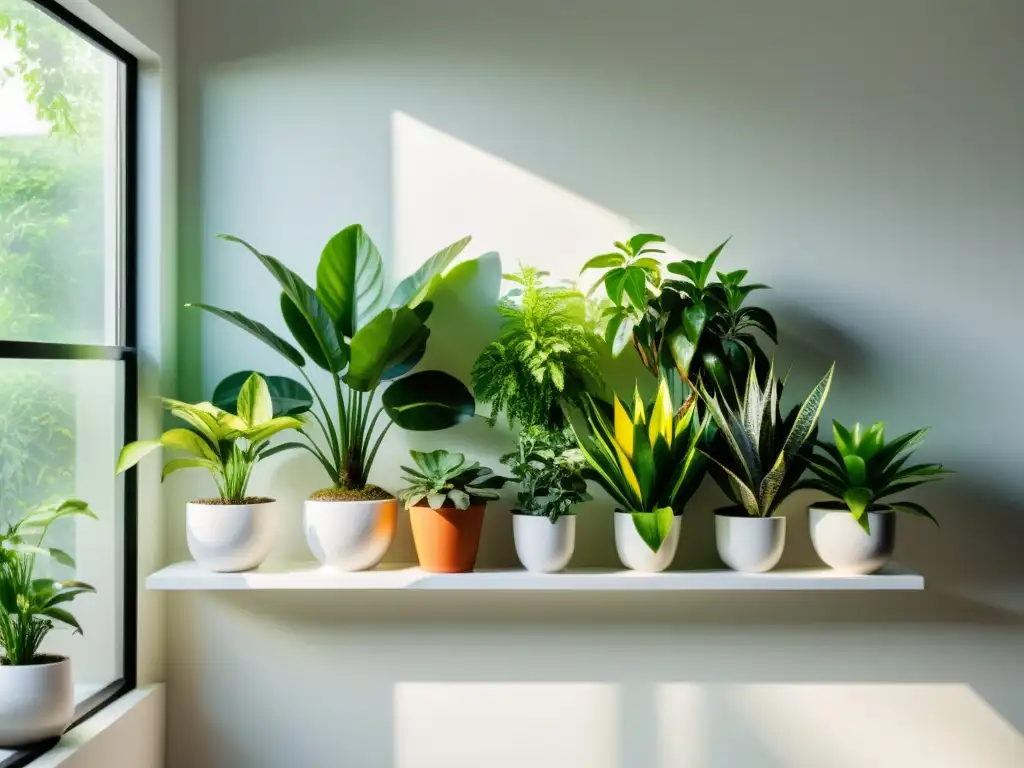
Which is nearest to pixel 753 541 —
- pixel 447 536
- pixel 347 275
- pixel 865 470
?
pixel 865 470

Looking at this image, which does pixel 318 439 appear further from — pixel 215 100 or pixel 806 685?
pixel 806 685

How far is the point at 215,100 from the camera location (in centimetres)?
257

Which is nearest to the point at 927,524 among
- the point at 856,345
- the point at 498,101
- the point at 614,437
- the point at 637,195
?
the point at 856,345

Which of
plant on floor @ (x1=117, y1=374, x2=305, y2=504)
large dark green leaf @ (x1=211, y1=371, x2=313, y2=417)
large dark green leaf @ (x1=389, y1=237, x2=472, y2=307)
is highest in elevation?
large dark green leaf @ (x1=389, y1=237, x2=472, y2=307)

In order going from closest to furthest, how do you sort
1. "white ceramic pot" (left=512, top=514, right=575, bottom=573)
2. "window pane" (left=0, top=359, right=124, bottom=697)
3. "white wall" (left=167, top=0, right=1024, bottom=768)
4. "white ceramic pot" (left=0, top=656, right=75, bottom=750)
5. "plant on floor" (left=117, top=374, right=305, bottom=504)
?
1. "white ceramic pot" (left=0, top=656, right=75, bottom=750)
2. "window pane" (left=0, top=359, right=124, bottom=697)
3. "plant on floor" (left=117, top=374, right=305, bottom=504)
4. "white ceramic pot" (left=512, top=514, right=575, bottom=573)
5. "white wall" (left=167, top=0, right=1024, bottom=768)

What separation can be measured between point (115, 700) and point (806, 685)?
1.81 meters

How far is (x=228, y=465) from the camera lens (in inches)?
91.5

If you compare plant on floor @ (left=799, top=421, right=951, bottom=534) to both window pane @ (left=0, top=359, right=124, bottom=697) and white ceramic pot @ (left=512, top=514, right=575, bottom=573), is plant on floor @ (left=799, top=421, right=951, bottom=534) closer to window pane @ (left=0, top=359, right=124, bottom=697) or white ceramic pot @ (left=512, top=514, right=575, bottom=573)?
white ceramic pot @ (left=512, top=514, right=575, bottom=573)

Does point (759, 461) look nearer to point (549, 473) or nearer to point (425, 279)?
point (549, 473)

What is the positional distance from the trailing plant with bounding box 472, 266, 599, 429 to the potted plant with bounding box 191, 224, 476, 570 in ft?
0.40

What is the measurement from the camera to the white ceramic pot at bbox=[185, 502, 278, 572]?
228cm

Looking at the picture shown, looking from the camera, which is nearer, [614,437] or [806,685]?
[614,437]

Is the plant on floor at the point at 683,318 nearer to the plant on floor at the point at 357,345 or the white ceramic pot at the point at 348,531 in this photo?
the plant on floor at the point at 357,345

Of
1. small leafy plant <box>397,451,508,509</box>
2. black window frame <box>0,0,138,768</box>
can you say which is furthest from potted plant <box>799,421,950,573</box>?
black window frame <box>0,0,138,768</box>
